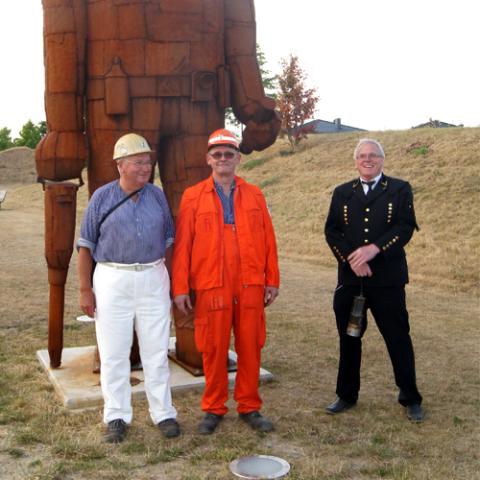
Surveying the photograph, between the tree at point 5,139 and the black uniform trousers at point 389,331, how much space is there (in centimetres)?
5599

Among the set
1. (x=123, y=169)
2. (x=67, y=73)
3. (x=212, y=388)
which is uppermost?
(x=67, y=73)

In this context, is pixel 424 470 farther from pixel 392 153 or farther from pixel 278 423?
pixel 392 153

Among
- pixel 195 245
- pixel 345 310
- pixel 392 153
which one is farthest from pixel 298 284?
pixel 392 153

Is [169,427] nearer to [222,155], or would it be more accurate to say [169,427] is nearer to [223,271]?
[223,271]

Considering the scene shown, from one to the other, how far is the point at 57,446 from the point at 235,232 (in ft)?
4.72

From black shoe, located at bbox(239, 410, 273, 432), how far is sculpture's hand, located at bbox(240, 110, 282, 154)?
187 cm

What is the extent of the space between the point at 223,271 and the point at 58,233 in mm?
1415

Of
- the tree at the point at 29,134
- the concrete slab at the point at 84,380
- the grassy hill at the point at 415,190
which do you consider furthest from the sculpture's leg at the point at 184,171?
the tree at the point at 29,134

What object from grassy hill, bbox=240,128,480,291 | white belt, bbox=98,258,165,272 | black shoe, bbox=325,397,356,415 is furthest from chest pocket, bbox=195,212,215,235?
grassy hill, bbox=240,128,480,291

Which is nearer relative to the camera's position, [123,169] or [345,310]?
[123,169]

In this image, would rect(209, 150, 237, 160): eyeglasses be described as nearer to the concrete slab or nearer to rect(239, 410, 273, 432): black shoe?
rect(239, 410, 273, 432): black shoe

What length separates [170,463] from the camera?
3.38m

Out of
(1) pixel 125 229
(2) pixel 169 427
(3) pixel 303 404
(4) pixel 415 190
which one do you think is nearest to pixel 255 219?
(1) pixel 125 229

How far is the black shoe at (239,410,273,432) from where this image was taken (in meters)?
3.81
